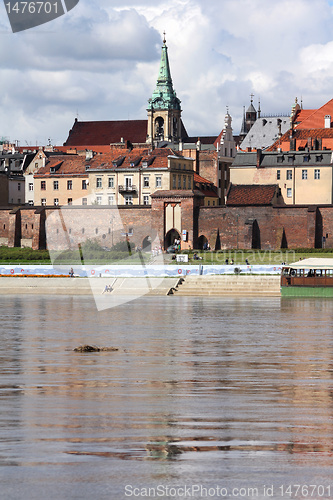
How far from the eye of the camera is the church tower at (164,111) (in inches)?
6063

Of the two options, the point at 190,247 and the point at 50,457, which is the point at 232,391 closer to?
the point at 50,457

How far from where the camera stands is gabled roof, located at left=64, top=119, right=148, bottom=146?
15862cm

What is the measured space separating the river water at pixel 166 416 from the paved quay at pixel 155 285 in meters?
28.9

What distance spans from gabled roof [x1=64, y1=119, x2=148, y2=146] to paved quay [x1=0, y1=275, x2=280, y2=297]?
90510 millimetres

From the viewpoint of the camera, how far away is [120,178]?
10544 centimetres

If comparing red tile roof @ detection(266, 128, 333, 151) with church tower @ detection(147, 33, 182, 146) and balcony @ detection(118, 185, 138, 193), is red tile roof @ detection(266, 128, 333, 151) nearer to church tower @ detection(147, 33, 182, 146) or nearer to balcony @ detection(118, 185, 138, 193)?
balcony @ detection(118, 185, 138, 193)

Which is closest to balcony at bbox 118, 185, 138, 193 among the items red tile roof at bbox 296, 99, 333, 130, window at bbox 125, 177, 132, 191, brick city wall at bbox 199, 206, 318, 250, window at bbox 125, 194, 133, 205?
window at bbox 125, 177, 132, 191

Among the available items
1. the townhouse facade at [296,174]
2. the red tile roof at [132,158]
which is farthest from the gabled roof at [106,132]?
the townhouse facade at [296,174]

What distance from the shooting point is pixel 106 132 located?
160 meters

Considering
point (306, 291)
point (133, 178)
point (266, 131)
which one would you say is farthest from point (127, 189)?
point (306, 291)

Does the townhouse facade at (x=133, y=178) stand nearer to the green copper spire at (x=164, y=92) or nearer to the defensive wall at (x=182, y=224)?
the defensive wall at (x=182, y=224)

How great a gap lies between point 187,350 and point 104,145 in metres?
127

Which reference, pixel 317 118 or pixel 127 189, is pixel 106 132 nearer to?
pixel 317 118

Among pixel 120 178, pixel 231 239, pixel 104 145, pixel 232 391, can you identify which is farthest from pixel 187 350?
pixel 104 145
